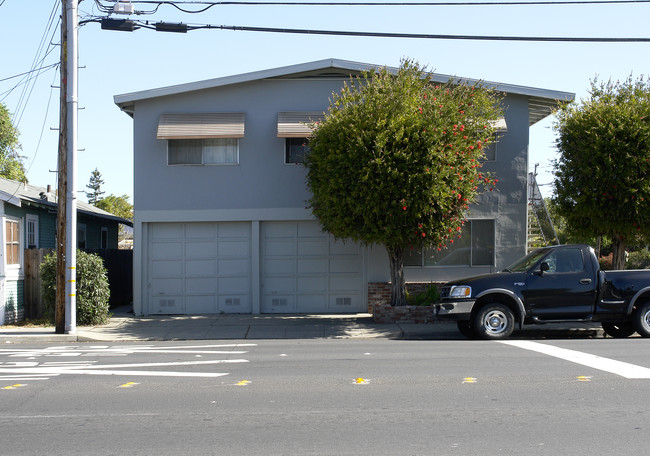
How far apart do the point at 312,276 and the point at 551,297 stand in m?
6.69

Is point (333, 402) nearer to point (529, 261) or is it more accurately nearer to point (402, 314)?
point (529, 261)

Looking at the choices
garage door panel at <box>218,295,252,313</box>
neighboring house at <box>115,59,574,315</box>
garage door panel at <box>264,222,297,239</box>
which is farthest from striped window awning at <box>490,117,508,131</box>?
garage door panel at <box>218,295,252,313</box>

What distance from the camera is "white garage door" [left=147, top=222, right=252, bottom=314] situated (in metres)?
17.4

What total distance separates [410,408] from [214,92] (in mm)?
12372

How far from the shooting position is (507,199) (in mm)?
17562

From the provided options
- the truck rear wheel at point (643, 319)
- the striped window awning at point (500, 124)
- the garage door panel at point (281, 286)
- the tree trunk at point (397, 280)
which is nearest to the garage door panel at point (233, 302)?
the garage door panel at point (281, 286)

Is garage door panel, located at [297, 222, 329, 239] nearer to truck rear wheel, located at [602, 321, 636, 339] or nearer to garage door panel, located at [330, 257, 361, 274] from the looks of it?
garage door panel, located at [330, 257, 361, 274]

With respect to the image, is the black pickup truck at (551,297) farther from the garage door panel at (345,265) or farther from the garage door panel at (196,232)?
the garage door panel at (196,232)

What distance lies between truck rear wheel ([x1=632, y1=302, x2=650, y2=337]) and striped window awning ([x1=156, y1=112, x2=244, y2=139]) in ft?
32.7

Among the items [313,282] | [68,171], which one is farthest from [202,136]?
[313,282]

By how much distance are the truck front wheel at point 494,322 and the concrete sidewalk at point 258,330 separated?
0.96 meters

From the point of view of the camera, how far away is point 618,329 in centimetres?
1352

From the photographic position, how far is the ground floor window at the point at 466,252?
17.5 meters

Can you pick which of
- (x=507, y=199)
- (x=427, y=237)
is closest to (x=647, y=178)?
(x=507, y=199)
